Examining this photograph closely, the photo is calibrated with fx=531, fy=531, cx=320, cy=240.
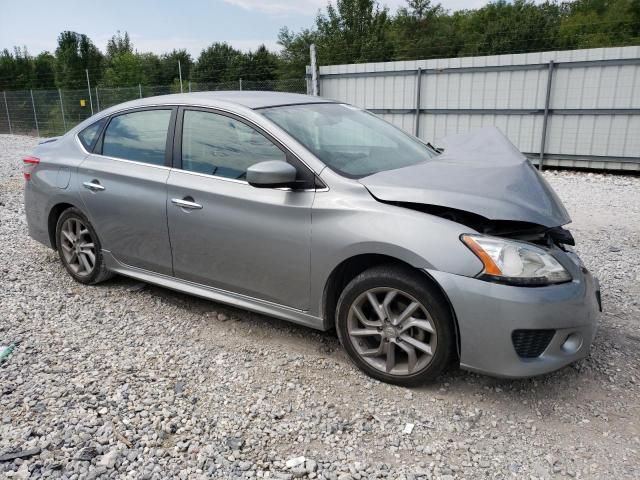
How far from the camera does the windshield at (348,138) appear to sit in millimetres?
3287

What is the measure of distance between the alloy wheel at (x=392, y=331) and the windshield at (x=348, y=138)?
755 millimetres

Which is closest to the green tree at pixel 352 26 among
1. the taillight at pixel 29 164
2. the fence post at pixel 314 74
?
the fence post at pixel 314 74

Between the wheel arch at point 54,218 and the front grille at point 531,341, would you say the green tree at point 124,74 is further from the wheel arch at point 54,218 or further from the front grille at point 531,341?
the front grille at point 531,341

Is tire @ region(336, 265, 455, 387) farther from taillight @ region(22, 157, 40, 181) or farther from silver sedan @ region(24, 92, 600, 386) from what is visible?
taillight @ region(22, 157, 40, 181)

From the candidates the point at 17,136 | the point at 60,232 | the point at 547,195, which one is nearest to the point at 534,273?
the point at 547,195

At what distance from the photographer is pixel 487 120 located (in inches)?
475

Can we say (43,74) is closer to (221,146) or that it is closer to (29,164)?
(29,164)

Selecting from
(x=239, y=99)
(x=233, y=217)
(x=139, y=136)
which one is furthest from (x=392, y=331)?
(x=139, y=136)

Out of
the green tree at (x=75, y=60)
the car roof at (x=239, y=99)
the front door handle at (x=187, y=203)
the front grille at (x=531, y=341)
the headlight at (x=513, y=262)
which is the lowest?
the front grille at (x=531, y=341)

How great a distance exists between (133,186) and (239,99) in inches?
40.0

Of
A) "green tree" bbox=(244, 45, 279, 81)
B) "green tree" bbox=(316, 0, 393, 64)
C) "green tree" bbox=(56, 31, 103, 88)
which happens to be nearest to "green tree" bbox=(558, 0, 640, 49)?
"green tree" bbox=(316, 0, 393, 64)

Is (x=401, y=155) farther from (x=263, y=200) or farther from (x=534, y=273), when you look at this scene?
(x=534, y=273)

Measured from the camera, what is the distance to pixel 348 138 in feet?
11.9

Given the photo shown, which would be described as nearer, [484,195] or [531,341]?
[531,341]
